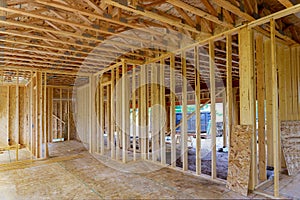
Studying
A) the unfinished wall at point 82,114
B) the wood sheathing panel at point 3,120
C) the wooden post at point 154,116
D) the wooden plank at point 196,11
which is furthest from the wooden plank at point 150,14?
the wood sheathing panel at point 3,120

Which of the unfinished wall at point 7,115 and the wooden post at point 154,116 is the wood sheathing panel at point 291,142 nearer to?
the wooden post at point 154,116

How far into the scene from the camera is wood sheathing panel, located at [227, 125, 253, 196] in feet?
11.2

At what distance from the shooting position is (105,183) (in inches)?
158

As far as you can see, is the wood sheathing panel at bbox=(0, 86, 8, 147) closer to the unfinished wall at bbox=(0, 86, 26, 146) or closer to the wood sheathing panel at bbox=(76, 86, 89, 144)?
the unfinished wall at bbox=(0, 86, 26, 146)

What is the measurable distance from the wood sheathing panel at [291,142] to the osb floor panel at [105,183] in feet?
5.88

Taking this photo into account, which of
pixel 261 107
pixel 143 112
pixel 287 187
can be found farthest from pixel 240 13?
pixel 143 112

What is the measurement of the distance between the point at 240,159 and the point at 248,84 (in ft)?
4.36

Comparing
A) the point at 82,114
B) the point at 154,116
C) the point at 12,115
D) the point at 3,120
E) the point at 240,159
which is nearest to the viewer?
the point at 240,159

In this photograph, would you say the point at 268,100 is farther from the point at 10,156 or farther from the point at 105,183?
the point at 10,156

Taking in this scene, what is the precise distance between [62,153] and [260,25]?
272 inches

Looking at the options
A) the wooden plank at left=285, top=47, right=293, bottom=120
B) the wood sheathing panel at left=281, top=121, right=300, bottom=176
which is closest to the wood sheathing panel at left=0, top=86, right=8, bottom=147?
the wood sheathing panel at left=281, top=121, right=300, bottom=176

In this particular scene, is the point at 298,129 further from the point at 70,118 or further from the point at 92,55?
the point at 70,118

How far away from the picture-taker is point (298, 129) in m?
4.58

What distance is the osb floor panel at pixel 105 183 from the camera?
3447mm
